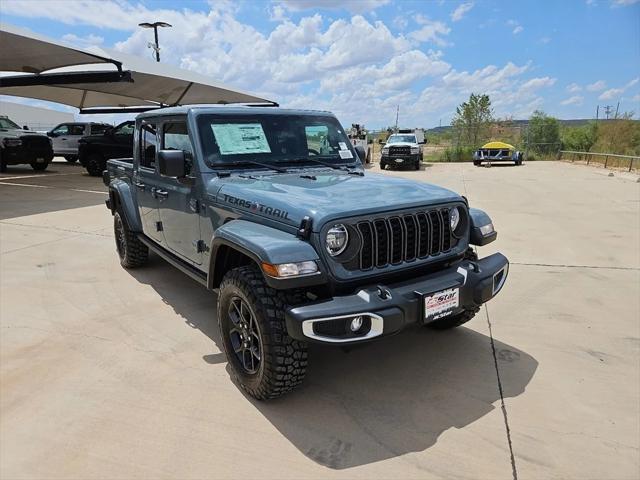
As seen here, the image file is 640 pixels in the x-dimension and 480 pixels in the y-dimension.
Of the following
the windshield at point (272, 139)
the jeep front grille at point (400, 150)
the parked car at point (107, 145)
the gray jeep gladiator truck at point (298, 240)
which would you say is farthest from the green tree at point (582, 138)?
the gray jeep gladiator truck at point (298, 240)

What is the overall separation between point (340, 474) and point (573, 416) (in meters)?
1.50

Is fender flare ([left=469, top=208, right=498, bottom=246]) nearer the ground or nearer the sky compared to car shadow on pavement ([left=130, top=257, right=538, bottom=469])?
nearer the sky

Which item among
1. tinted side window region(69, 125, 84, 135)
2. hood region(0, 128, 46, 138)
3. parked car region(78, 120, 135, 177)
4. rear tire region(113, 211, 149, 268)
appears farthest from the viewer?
tinted side window region(69, 125, 84, 135)

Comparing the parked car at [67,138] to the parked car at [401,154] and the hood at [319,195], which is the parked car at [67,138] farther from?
the hood at [319,195]

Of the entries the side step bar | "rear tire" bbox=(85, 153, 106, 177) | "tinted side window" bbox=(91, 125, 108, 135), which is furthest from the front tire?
"tinted side window" bbox=(91, 125, 108, 135)

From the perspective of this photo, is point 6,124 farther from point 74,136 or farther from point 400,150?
point 400,150

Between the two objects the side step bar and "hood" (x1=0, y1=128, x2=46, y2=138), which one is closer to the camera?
the side step bar

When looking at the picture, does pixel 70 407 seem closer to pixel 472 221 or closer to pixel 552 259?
pixel 472 221

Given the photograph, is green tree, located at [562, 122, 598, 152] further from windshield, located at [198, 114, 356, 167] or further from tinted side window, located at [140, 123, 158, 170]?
tinted side window, located at [140, 123, 158, 170]

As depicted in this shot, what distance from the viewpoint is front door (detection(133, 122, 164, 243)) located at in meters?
4.41

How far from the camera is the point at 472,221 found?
3.45 meters

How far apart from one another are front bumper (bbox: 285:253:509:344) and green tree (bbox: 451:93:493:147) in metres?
30.5

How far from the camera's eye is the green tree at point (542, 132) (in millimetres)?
29672

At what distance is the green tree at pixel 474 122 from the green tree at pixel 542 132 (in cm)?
284
